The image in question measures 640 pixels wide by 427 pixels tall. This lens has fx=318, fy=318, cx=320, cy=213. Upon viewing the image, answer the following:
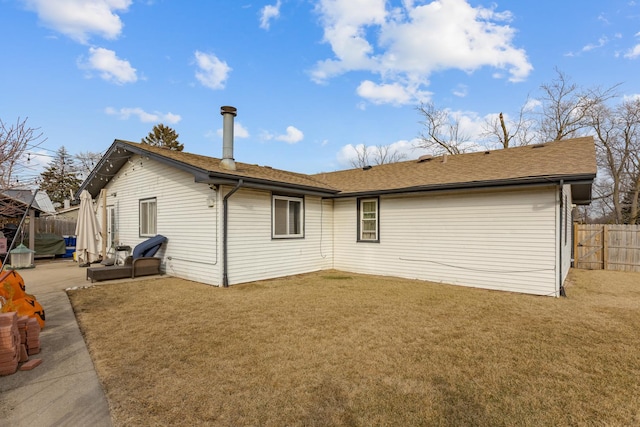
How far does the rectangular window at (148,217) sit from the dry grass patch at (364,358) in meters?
3.61

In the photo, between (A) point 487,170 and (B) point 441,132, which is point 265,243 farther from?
(B) point 441,132

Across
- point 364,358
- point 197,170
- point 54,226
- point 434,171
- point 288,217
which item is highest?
point 434,171

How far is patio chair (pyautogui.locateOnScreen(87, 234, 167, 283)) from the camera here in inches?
327

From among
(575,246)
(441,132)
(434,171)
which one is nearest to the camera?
(434,171)

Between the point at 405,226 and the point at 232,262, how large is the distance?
4919mm

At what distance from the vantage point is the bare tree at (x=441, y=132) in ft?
74.9

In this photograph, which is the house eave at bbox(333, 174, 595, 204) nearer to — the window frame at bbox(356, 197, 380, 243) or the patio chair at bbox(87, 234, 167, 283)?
the window frame at bbox(356, 197, 380, 243)

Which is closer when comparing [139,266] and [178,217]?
[139,266]

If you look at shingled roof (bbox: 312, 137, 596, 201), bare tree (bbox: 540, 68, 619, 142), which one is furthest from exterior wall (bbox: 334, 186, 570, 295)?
bare tree (bbox: 540, 68, 619, 142)

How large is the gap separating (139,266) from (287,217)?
4296 mm

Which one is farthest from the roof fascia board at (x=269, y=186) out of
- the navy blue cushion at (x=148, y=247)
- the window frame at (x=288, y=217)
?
the navy blue cushion at (x=148, y=247)

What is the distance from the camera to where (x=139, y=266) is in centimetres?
879

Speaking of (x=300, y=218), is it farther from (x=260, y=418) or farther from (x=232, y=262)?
(x=260, y=418)

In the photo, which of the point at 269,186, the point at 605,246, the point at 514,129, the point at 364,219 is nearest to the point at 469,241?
the point at 364,219
